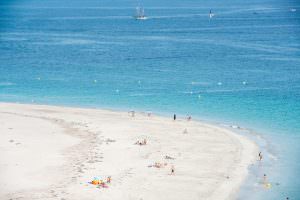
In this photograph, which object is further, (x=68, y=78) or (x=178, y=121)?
(x=68, y=78)

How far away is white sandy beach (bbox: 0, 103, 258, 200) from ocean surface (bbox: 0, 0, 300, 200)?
2866 millimetres

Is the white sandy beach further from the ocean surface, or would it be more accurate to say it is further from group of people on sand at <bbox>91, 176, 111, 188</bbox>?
the ocean surface

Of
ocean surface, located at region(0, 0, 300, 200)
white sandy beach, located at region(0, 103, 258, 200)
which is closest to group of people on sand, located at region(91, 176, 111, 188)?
white sandy beach, located at region(0, 103, 258, 200)

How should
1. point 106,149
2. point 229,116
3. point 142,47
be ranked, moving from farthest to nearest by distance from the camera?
point 142,47 < point 229,116 < point 106,149

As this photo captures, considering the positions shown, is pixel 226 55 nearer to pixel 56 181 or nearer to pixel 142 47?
pixel 142 47

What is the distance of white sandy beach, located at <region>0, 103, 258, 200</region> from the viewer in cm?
4456

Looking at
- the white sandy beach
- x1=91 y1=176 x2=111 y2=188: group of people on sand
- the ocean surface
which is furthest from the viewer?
the ocean surface

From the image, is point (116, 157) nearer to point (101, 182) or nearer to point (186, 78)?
point (101, 182)

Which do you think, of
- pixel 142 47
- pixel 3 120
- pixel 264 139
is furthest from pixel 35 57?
pixel 264 139

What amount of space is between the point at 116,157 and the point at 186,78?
48.8 m

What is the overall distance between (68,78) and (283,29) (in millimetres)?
94517

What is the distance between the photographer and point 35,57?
4931 inches

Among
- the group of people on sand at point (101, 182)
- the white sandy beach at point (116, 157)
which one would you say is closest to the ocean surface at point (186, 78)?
the white sandy beach at point (116, 157)

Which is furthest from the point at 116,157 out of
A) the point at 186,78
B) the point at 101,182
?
the point at 186,78
